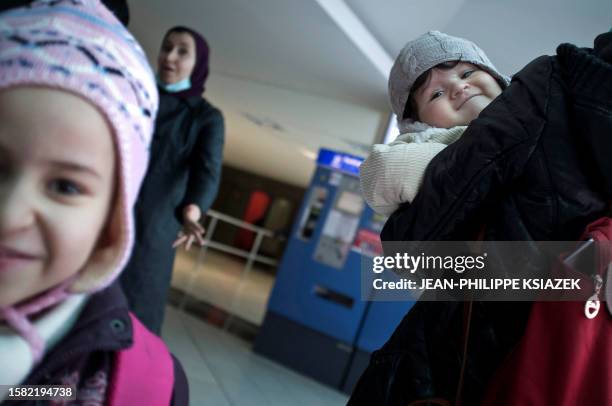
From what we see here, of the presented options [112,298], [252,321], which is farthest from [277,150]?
[112,298]

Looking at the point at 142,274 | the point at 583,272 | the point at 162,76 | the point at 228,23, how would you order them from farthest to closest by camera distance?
1. the point at 228,23
2. the point at 162,76
3. the point at 142,274
4. the point at 583,272

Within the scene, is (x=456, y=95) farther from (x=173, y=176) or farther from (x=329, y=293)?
(x=329, y=293)

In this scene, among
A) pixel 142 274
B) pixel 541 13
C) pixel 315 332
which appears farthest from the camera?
pixel 315 332

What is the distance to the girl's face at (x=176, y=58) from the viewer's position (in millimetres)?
1945

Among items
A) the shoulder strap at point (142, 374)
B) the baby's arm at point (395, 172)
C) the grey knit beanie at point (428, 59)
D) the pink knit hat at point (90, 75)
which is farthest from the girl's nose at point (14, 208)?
the grey knit beanie at point (428, 59)

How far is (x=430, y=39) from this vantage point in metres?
1.02

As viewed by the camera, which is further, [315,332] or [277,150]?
[277,150]

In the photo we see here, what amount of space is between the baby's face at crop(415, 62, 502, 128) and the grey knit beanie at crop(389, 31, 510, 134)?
21 millimetres

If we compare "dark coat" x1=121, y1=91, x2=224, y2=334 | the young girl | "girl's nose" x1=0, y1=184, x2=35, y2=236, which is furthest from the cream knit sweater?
"dark coat" x1=121, y1=91, x2=224, y2=334

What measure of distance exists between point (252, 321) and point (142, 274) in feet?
11.6

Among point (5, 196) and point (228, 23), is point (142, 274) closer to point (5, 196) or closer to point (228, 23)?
point (5, 196)

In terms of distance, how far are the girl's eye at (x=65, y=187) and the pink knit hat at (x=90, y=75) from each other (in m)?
0.06

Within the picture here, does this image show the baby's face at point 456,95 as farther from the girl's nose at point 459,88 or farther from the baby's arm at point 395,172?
the baby's arm at point 395,172

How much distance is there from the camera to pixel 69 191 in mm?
602
